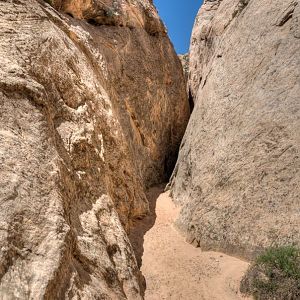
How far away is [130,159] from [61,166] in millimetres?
3630

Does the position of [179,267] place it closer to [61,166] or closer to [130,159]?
[130,159]

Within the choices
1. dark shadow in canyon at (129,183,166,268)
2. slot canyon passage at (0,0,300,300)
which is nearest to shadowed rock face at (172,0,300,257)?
slot canyon passage at (0,0,300,300)

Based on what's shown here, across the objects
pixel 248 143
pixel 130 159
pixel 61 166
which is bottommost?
pixel 61 166

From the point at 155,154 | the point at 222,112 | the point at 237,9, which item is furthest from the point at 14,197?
the point at 237,9

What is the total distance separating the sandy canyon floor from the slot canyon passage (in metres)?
0.03

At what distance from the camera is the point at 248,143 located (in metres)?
9.12

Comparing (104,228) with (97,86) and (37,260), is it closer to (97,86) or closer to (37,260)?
(37,260)

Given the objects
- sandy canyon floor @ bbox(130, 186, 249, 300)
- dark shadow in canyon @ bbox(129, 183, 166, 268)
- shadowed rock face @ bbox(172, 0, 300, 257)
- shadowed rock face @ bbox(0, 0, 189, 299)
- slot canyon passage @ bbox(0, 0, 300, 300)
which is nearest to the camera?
shadowed rock face @ bbox(0, 0, 189, 299)

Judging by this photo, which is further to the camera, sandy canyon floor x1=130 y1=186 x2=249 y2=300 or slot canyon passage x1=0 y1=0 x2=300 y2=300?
sandy canyon floor x1=130 y1=186 x2=249 y2=300

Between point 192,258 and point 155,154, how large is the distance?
19.9ft

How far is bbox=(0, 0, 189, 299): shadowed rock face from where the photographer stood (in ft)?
14.6

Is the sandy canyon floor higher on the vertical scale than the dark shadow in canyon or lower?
lower

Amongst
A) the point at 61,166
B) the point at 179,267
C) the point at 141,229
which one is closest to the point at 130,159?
the point at 141,229

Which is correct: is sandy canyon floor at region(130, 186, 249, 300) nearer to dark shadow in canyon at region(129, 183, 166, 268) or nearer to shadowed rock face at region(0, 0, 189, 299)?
dark shadow in canyon at region(129, 183, 166, 268)
